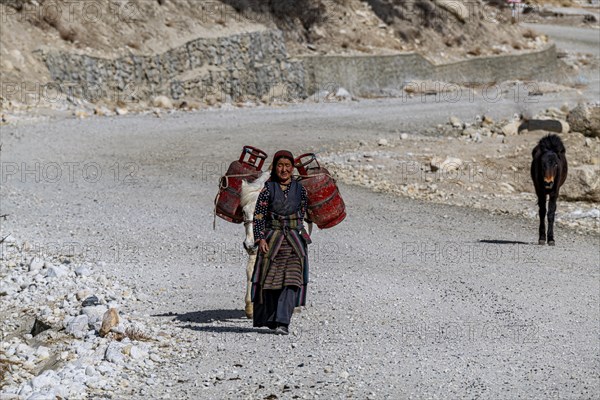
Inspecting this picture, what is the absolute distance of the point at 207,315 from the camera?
11.2 metres

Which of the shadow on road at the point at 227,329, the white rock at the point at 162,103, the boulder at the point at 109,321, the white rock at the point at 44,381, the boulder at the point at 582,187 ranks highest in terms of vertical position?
the white rock at the point at 162,103

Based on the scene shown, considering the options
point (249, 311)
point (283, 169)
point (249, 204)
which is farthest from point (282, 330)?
point (283, 169)

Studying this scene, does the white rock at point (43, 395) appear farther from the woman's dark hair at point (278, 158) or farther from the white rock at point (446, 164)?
the white rock at point (446, 164)

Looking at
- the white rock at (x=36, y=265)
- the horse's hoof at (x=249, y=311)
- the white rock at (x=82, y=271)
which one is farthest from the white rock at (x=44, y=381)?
the white rock at (x=36, y=265)

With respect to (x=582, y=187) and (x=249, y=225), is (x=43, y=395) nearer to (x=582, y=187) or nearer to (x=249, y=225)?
(x=249, y=225)

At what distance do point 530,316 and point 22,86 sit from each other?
60.0 ft

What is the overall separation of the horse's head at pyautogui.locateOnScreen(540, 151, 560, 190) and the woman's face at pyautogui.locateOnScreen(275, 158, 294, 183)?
21.1 feet

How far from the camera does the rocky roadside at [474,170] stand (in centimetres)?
1977

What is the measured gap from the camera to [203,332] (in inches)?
409

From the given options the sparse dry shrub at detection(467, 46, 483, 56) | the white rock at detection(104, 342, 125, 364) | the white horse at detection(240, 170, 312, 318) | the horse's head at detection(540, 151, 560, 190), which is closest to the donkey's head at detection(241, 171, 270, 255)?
A: the white horse at detection(240, 170, 312, 318)

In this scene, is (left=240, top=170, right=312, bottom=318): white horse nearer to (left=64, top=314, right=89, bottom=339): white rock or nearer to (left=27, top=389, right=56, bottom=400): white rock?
(left=64, top=314, right=89, bottom=339): white rock

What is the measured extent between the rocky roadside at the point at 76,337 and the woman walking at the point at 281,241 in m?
0.91

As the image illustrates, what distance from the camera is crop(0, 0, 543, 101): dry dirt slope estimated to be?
2906cm

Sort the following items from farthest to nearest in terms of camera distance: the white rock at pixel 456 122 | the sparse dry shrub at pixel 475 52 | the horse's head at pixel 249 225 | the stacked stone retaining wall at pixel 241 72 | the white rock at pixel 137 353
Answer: the sparse dry shrub at pixel 475 52 < the stacked stone retaining wall at pixel 241 72 < the white rock at pixel 456 122 < the horse's head at pixel 249 225 < the white rock at pixel 137 353
